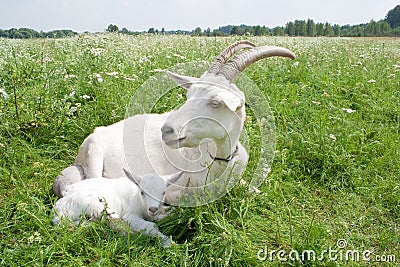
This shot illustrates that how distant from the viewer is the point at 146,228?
3119 millimetres

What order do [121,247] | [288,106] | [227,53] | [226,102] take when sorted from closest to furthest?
1. [226,102]
2. [121,247]
3. [227,53]
4. [288,106]

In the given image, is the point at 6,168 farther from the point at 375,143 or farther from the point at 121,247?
the point at 375,143

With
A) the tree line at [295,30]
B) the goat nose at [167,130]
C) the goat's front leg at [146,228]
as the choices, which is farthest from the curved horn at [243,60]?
the tree line at [295,30]

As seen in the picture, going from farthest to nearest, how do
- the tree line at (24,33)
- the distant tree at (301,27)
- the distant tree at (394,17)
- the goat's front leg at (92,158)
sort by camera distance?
the distant tree at (394,17) < the distant tree at (301,27) < the tree line at (24,33) < the goat's front leg at (92,158)

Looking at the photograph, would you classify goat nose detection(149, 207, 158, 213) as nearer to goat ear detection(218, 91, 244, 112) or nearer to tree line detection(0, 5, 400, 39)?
goat ear detection(218, 91, 244, 112)

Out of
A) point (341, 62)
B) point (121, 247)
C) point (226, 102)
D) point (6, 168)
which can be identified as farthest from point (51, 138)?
point (341, 62)

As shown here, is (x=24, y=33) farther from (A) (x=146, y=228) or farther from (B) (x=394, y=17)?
(B) (x=394, y=17)

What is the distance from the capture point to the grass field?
2.86m

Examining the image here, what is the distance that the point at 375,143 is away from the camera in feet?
15.9

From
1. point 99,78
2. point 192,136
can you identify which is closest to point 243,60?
point 192,136

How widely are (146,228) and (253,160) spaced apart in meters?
1.31

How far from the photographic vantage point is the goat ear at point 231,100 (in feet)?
8.75

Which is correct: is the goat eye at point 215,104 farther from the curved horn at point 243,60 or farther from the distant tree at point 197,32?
the distant tree at point 197,32

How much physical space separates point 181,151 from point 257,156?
0.91 meters
